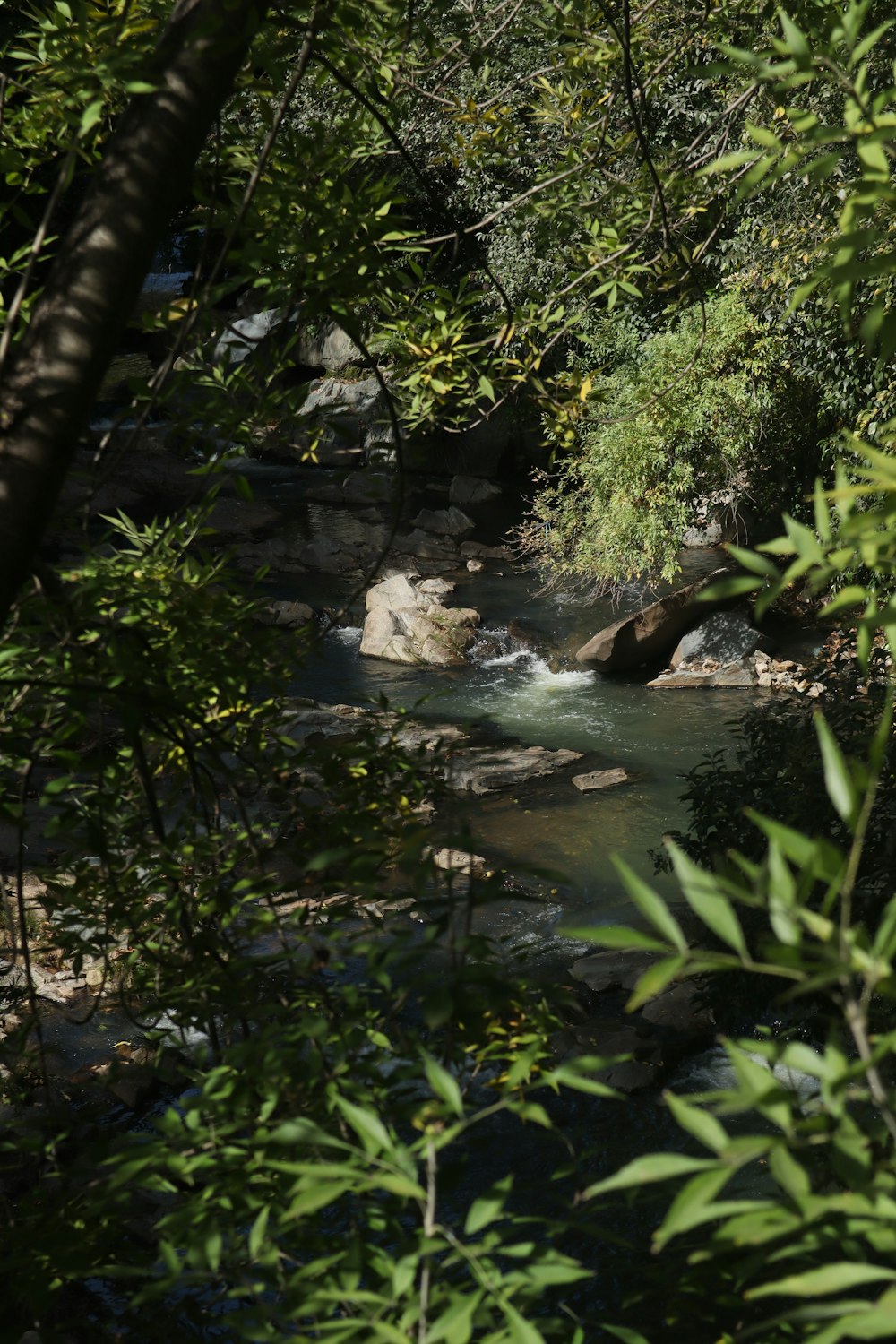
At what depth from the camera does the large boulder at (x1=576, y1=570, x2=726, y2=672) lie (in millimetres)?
11695

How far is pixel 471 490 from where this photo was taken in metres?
17.9

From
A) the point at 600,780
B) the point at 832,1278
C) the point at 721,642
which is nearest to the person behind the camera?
the point at 832,1278

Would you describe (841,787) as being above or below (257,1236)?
above

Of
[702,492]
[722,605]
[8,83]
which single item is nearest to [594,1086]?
[8,83]

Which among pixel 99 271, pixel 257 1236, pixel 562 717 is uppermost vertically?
pixel 99 271

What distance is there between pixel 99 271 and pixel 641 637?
10617mm

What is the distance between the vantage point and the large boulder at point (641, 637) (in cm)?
1170

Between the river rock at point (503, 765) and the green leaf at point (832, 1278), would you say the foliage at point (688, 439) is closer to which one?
the river rock at point (503, 765)

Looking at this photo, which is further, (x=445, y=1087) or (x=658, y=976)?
(x=445, y=1087)

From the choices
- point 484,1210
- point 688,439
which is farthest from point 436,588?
point 484,1210

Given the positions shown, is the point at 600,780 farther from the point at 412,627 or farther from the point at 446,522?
the point at 446,522

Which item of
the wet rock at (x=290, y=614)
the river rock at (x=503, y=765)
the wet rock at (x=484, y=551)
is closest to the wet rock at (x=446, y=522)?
the wet rock at (x=484, y=551)

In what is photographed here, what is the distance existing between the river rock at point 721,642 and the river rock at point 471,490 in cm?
652

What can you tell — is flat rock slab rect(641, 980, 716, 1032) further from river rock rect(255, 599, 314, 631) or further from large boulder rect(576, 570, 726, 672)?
river rock rect(255, 599, 314, 631)
